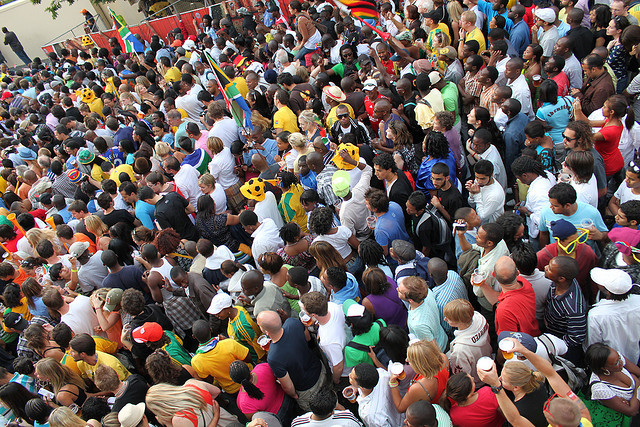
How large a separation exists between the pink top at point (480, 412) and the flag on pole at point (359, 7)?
7943 millimetres

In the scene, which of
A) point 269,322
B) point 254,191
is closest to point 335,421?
point 269,322

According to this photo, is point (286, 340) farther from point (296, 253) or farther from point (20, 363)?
point (20, 363)

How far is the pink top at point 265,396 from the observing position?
3533mm

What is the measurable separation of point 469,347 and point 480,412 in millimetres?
522

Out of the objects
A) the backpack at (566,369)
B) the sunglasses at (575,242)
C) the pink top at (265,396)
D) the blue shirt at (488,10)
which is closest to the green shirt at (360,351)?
the pink top at (265,396)

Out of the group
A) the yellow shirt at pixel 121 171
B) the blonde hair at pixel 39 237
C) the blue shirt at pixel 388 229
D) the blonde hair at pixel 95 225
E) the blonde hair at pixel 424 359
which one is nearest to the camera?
the blonde hair at pixel 424 359

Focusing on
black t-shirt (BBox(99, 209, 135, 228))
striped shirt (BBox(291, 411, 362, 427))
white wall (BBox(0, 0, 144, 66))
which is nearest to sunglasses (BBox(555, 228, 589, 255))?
striped shirt (BBox(291, 411, 362, 427))

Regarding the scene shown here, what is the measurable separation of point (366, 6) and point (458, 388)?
809 cm

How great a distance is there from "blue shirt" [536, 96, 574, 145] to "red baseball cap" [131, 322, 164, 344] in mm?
5082

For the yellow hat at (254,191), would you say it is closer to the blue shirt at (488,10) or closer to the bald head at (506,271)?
the bald head at (506,271)

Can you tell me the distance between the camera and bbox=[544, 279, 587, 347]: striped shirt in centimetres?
347

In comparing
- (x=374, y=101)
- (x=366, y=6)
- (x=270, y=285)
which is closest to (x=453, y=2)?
(x=366, y=6)

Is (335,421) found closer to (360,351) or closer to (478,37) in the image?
(360,351)

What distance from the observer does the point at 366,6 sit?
887 cm
